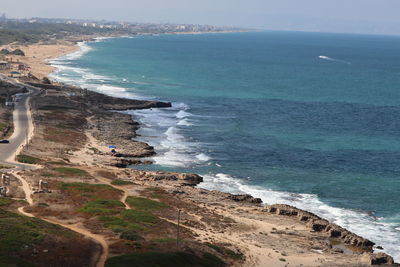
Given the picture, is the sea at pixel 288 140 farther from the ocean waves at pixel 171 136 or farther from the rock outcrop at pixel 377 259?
the rock outcrop at pixel 377 259

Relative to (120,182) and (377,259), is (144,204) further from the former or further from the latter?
(377,259)

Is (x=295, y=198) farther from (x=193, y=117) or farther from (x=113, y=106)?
(x=113, y=106)

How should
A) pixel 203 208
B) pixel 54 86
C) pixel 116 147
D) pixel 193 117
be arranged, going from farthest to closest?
pixel 54 86 → pixel 193 117 → pixel 116 147 → pixel 203 208

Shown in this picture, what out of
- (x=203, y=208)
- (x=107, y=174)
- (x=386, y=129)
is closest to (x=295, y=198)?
(x=203, y=208)

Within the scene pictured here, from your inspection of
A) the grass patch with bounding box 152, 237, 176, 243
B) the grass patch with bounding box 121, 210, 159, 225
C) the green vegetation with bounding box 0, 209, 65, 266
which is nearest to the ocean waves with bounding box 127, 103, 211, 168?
the grass patch with bounding box 121, 210, 159, 225

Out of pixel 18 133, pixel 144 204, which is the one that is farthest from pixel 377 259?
pixel 18 133

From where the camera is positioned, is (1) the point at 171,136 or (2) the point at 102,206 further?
(1) the point at 171,136

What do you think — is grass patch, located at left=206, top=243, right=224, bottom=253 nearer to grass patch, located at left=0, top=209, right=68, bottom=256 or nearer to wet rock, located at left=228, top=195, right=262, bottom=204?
grass patch, located at left=0, top=209, right=68, bottom=256
